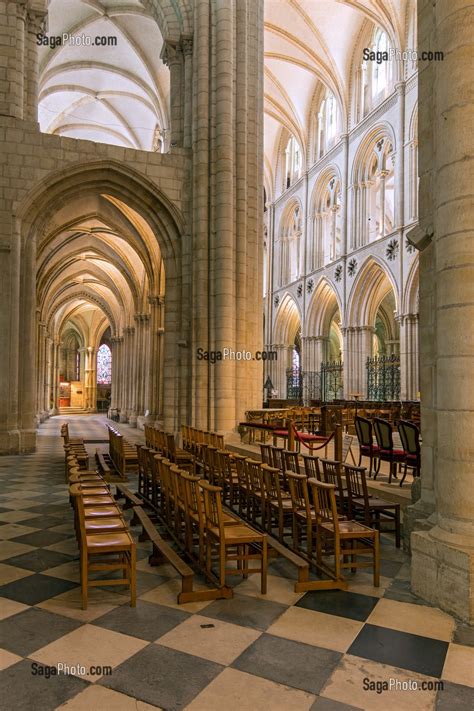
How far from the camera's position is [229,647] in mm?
3172

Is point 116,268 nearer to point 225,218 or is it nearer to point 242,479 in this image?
point 225,218

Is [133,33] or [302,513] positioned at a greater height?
[133,33]

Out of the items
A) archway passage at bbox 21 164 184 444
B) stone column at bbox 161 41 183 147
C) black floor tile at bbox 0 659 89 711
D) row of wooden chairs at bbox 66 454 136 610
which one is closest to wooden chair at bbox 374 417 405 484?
row of wooden chairs at bbox 66 454 136 610

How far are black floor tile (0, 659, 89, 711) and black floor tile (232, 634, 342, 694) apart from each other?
0.84 metres

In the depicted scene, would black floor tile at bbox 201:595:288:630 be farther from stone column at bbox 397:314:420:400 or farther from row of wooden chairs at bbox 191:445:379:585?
stone column at bbox 397:314:420:400

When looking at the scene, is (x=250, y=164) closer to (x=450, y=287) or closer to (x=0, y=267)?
(x=0, y=267)

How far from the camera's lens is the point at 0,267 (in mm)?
12766

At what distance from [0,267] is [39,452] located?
444 cm

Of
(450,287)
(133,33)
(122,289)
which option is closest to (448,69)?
(450,287)

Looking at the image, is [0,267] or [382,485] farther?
[0,267]

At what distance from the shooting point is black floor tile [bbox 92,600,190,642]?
3.38m

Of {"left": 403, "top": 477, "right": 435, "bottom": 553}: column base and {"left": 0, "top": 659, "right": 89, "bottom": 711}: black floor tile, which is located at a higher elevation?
{"left": 403, "top": 477, "right": 435, "bottom": 553}: column base

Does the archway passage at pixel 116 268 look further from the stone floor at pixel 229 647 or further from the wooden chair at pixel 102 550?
the stone floor at pixel 229 647

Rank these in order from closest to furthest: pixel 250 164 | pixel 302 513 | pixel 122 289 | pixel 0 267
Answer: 1. pixel 302 513
2. pixel 0 267
3. pixel 250 164
4. pixel 122 289
